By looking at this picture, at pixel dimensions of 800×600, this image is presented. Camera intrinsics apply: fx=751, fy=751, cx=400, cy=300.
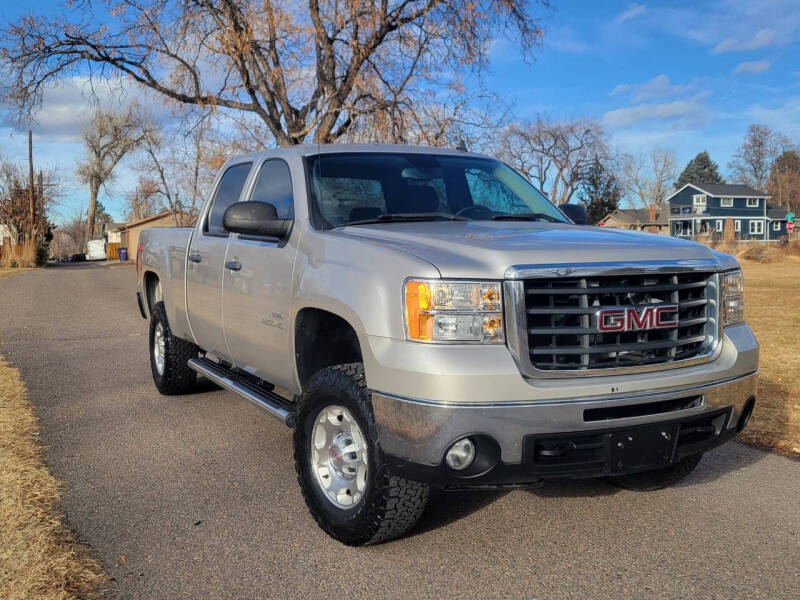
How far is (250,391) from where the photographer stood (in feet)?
15.9

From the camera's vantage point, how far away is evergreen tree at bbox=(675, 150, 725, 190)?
4291 inches

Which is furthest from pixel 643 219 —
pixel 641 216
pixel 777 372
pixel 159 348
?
pixel 159 348

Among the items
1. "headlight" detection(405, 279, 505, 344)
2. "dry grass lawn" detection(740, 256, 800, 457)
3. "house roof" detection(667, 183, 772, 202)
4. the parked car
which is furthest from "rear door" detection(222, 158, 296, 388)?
the parked car

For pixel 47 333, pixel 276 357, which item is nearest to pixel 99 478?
pixel 276 357

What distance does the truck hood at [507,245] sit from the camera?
10.5 feet

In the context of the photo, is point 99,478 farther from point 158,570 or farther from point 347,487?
point 347,487

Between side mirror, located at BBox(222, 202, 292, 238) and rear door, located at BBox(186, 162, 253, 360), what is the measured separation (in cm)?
86

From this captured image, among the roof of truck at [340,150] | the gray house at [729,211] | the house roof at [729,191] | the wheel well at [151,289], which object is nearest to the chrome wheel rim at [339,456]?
the roof of truck at [340,150]

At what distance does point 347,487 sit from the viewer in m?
3.68

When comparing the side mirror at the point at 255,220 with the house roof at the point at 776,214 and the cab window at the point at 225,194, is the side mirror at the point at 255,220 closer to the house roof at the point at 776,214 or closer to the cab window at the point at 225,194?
the cab window at the point at 225,194

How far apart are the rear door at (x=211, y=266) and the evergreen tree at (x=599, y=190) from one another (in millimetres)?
66012

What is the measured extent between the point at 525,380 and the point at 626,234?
1.28 meters

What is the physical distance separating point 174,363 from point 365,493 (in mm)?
3567

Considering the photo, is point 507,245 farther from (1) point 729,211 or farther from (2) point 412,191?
(1) point 729,211
